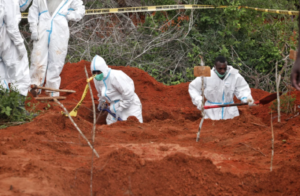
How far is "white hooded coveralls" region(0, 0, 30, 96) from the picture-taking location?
7.66 metres

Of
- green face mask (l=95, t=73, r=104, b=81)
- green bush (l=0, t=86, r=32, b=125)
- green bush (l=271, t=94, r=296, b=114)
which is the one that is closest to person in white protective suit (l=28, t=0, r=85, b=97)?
green face mask (l=95, t=73, r=104, b=81)

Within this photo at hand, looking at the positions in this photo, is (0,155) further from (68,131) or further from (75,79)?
(75,79)

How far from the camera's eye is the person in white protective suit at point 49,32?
9078 millimetres

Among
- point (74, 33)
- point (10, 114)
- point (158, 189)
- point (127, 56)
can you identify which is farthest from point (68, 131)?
point (74, 33)

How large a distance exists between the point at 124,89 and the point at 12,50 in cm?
219

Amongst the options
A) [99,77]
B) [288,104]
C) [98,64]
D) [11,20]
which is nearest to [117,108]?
[99,77]

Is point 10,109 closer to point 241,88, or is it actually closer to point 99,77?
point 99,77

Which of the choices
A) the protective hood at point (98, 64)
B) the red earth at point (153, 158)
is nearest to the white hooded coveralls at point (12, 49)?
the protective hood at point (98, 64)

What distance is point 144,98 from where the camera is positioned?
10016mm

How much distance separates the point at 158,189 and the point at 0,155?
6.23ft

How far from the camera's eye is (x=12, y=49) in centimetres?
800

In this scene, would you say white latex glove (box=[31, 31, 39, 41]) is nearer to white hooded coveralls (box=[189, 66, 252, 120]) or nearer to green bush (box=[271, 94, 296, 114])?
white hooded coveralls (box=[189, 66, 252, 120])

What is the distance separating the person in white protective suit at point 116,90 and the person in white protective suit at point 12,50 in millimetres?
1395

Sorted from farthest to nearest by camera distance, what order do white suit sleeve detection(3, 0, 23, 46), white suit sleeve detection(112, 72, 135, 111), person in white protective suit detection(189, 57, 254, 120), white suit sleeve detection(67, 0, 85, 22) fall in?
white suit sleeve detection(67, 0, 85, 22) < person in white protective suit detection(189, 57, 254, 120) < white suit sleeve detection(112, 72, 135, 111) < white suit sleeve detection(3, 0, 23, 46)
